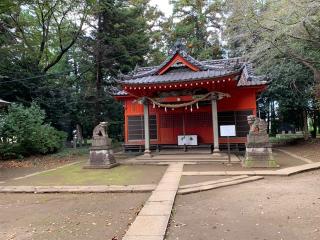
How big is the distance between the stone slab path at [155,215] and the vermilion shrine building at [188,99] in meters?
6.66

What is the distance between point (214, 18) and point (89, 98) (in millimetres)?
16207

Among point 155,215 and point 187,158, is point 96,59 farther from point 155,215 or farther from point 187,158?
point 155,215

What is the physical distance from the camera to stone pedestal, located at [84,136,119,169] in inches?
508

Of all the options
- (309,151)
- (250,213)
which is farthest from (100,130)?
(309,151)

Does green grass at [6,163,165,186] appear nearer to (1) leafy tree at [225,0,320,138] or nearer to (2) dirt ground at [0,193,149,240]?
(2) dirt ground at [0,193,149,240]

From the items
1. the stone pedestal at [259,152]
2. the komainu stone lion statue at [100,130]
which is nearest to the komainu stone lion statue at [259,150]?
the stone pedestal at [259,152]

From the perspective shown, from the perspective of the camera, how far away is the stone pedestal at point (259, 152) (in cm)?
1162

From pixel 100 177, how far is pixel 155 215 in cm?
521

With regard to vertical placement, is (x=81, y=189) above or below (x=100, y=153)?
below

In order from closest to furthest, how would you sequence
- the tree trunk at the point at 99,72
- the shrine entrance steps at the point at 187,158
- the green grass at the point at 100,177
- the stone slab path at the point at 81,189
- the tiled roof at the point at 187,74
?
1. the stone slab path at the point at 81,189
2. the green grass at the point at 100,177
3. the shrine entrance steps at the point at 187,158
4. the tiled roof at the point at 187,74
5. the tree trunk at the point at 99,72

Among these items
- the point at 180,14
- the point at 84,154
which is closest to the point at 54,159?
the point at 84,154

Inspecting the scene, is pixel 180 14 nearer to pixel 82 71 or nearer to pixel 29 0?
pixel 82 71

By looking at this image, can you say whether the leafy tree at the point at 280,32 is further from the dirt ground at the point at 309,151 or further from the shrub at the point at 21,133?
the shrub at the point at 21,133

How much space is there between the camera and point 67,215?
6.29 meters
